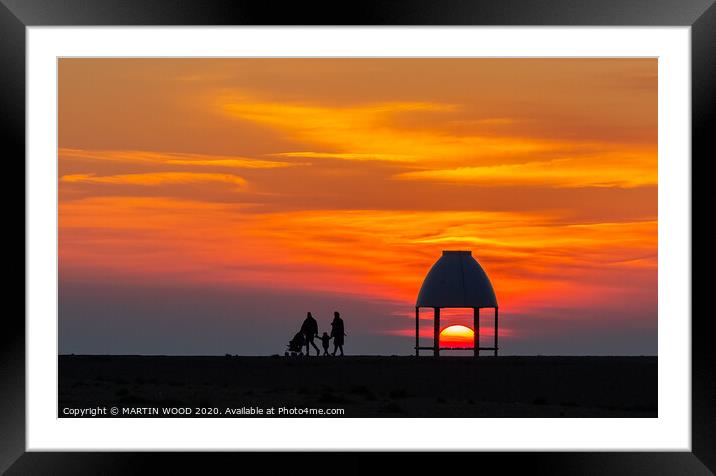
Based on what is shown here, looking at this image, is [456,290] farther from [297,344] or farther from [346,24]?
[346,24]

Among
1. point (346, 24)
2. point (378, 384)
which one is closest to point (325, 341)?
point (378, 384)

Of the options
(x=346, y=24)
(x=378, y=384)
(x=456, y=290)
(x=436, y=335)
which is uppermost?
(x=346, y=24)

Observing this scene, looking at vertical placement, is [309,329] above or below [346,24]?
below

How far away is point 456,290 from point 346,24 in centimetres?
1263

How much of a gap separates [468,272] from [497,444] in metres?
12.3

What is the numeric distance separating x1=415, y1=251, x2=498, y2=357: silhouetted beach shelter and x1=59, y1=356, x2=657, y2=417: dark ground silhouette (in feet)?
2.00

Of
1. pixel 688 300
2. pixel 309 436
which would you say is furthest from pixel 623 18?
pixel 309 436

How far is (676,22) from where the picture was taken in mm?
7023

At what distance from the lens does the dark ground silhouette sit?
13023 millimetres

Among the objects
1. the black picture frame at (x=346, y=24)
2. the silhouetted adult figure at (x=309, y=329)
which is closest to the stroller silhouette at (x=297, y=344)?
the silhouetted adult figure at (x=309, y=329)

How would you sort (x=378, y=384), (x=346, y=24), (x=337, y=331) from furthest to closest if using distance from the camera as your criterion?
(x=337, y=331), (x=378, y=384), (x=346, y=24)

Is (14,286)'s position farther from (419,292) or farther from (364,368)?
(419,292)

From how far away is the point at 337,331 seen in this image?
62.0ft

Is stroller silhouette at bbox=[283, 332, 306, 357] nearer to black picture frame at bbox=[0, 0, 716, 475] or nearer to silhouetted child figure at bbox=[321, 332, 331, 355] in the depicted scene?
silhouetted child figure at bbox=[321, 332, 331, 355]
